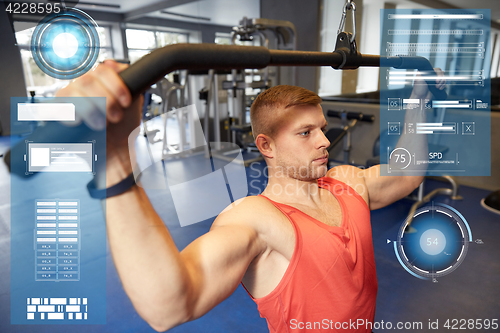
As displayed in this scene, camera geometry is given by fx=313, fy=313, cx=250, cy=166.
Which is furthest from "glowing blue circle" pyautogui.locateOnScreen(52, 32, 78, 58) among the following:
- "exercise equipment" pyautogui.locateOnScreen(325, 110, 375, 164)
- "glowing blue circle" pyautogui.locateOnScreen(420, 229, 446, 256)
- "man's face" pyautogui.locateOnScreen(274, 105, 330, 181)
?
"exercise equipment" pyautogui.locateOnScreen(325, 110, 375, 164)

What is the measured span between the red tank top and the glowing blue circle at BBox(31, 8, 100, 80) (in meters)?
1.06

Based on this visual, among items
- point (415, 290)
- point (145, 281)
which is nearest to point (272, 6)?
point (415, 290)

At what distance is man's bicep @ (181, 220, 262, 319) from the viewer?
22.3 inches

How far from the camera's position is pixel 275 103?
0.95m

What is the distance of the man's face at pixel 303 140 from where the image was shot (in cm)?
91

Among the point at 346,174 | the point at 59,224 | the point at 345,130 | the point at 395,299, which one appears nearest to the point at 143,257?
the point at 346,174

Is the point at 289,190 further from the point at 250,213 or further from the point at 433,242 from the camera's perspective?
the point at 433,242

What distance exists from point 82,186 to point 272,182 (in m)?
3.92

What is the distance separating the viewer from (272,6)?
221 inches

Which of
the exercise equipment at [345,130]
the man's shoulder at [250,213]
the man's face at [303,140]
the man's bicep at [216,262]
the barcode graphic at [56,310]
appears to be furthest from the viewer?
the exercise equipment at [345,130]
